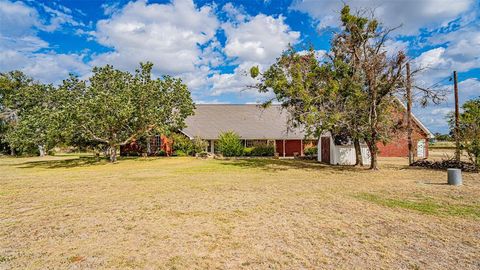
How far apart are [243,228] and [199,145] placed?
24.1 meters

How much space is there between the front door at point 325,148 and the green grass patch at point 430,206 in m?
15.3

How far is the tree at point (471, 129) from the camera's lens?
17156 millimetres

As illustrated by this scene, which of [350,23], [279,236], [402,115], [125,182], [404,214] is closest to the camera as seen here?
[279,236]

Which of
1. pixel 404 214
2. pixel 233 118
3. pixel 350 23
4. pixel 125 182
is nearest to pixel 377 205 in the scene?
pixel 404 214

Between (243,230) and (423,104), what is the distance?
56.8 ft

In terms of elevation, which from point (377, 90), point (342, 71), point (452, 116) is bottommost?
point (452, 116)

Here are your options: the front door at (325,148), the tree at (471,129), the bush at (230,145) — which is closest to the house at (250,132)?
the front door at (325,148)

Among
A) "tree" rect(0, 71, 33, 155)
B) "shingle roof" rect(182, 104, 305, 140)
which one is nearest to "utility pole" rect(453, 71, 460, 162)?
"shingle roof" rect(182, 104, 305, 140)

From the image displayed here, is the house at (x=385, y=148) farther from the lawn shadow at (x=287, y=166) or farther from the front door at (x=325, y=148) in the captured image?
the lawn shadow at (x=287, y=166)

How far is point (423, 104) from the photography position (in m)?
19.5

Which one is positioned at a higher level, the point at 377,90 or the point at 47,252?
the point at 377,90

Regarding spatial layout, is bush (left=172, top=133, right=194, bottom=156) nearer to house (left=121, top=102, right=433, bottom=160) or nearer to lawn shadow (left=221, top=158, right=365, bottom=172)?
house (left=121, top=102, right=433, bottom=160)

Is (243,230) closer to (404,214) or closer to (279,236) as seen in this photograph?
(279,236)

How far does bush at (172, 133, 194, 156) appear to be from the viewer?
31763mm
